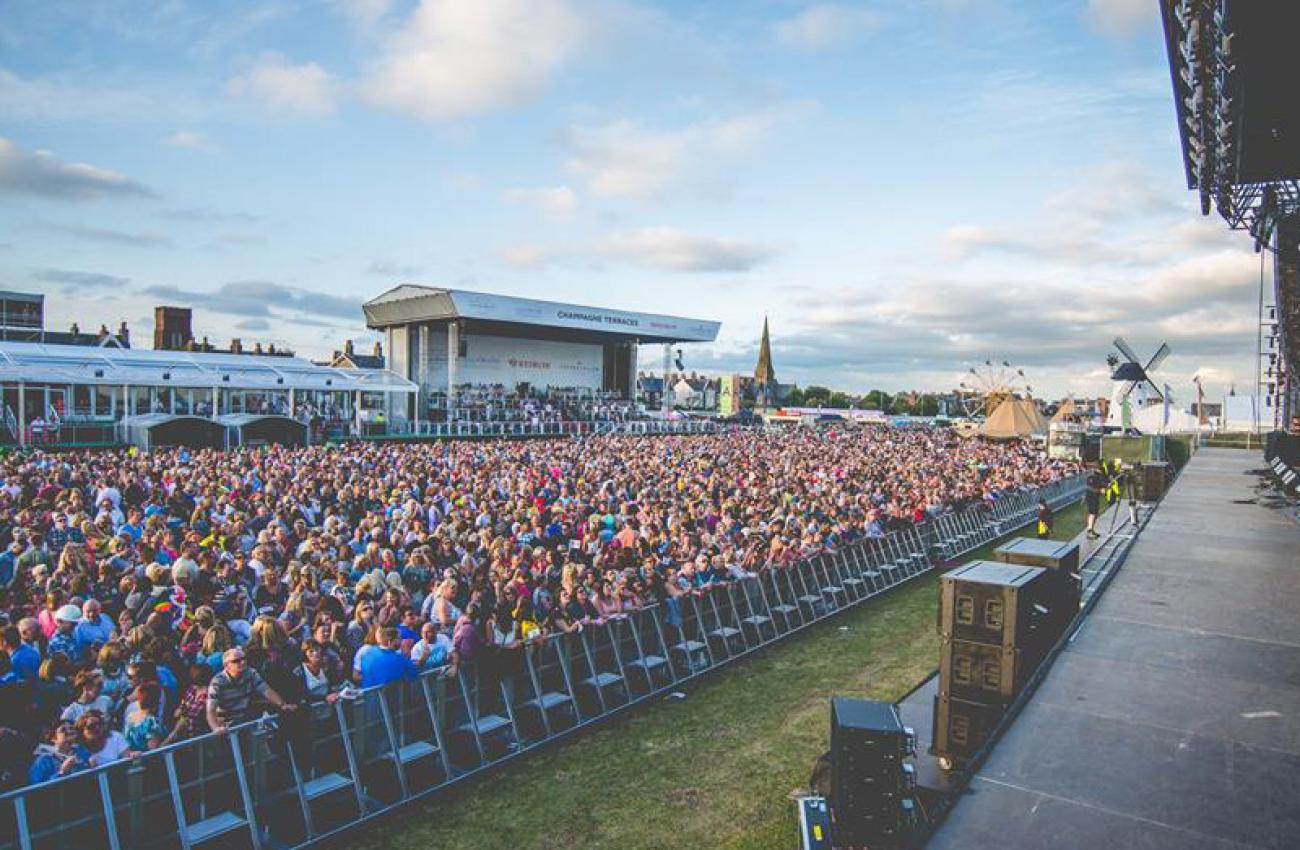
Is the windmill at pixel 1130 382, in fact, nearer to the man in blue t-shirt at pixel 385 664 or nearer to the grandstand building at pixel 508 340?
the grandstand building at pixel 508 340

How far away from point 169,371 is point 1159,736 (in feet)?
129

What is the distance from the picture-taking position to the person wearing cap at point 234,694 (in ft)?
19.2

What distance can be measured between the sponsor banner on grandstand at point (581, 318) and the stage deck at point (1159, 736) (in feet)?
144

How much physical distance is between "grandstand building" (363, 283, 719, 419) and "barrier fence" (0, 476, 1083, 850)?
40.6m

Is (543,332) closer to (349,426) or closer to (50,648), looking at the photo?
(349,426)

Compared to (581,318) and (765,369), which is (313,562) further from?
(765,369)

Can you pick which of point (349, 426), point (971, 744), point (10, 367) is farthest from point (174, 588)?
point (349, 426)

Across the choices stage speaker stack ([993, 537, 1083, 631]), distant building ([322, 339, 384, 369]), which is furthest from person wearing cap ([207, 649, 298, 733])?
distant building ([322, 339, 384, 369])

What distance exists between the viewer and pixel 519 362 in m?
59.2

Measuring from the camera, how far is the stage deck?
4.73 meters

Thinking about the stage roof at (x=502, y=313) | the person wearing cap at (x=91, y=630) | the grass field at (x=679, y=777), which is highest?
the stage roof at (x=502, y=313)

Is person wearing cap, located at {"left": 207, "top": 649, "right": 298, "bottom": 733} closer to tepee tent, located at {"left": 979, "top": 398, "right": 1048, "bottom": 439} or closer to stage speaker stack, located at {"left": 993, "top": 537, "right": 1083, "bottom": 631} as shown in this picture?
stage speaker stack, located at {"left": 993, "top": 537, "right": 1083, "bottom": 631}

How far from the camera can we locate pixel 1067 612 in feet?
29.5

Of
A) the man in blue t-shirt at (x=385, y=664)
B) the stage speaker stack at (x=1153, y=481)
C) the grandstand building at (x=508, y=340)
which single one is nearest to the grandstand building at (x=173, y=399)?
the grandstand building at (x=508, y=340)
